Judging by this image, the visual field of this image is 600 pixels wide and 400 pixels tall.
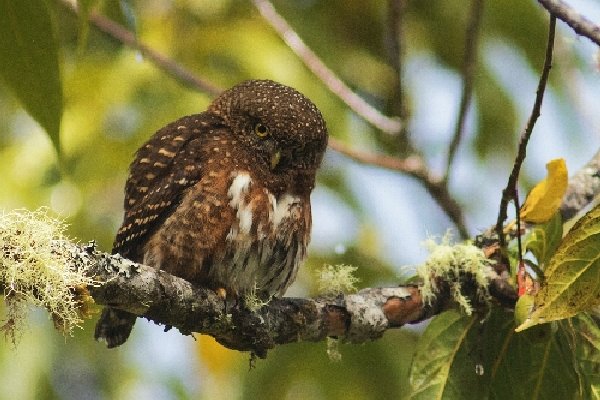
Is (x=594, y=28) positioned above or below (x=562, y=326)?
above

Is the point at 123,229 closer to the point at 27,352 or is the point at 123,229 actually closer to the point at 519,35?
the point at 27,352

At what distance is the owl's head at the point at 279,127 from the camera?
3.39 m

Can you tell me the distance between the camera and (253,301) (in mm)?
2867

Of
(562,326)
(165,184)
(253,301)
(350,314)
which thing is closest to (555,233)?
(562,326)

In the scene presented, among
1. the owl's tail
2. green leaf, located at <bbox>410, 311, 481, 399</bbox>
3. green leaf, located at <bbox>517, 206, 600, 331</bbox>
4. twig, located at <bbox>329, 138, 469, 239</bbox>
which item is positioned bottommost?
green leaf, located at <bbox>517, 206, 600, 331</bbox>

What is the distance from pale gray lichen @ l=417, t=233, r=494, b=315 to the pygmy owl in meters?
0.47

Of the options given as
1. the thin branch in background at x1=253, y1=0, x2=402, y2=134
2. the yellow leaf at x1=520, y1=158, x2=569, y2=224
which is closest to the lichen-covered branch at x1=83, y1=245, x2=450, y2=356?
the yellow leaf at x1=520, y1=158, x2=569, y2=224

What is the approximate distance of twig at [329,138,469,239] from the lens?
420 centimetres

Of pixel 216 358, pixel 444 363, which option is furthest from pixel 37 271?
pixel 216 358

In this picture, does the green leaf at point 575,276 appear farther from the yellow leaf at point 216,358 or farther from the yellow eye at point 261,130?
the yellow leaf at point 216,358

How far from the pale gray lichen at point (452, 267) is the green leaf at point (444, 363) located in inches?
3.8

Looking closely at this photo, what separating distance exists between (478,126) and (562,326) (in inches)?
122

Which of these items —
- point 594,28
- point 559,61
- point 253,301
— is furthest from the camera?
point 559,61

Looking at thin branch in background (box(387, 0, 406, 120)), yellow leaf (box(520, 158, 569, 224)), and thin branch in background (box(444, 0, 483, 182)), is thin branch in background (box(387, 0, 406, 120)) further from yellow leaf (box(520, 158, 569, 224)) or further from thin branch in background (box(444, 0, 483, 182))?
yellow leaf (box(520, 158, 569, 224))
